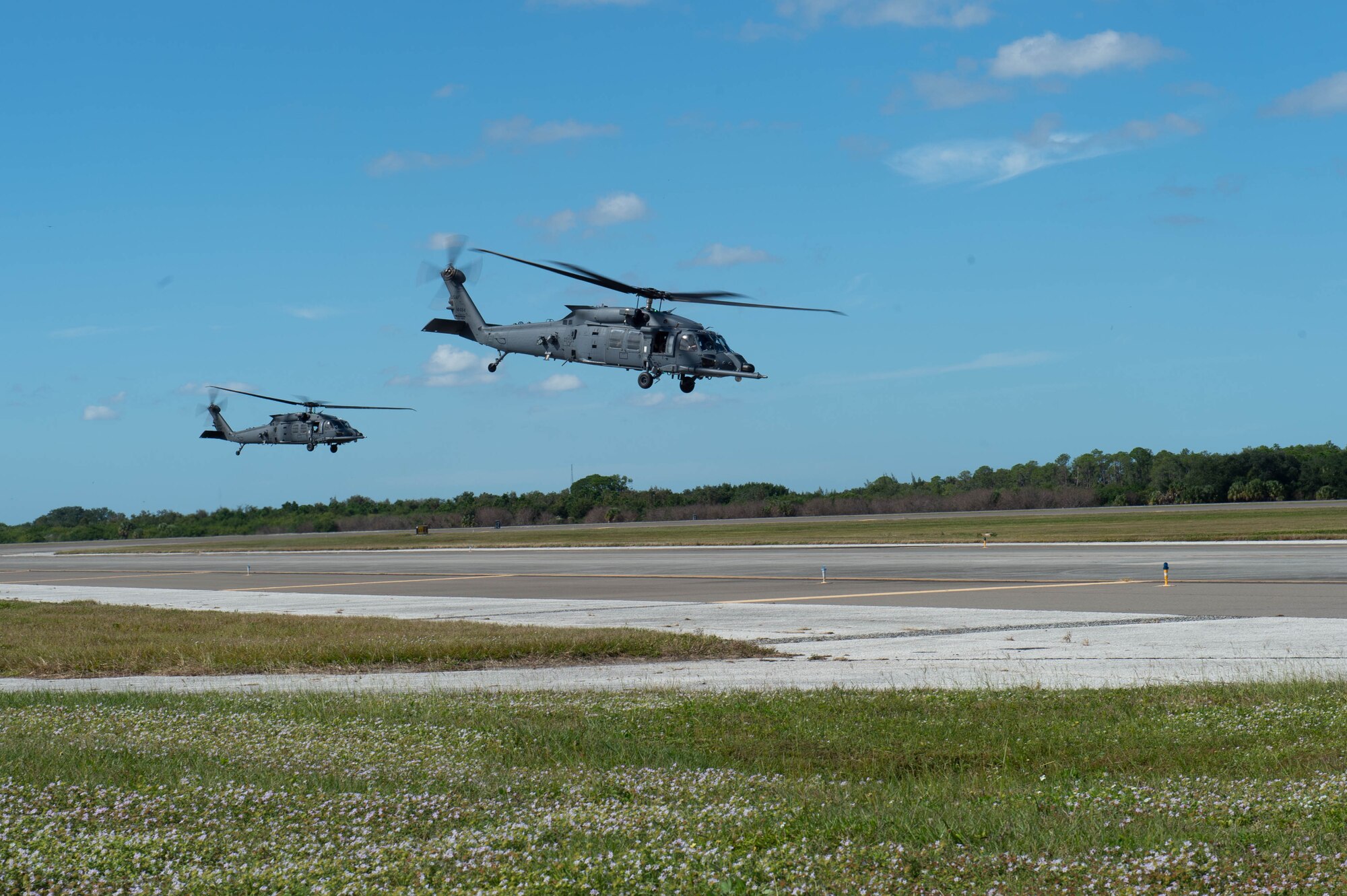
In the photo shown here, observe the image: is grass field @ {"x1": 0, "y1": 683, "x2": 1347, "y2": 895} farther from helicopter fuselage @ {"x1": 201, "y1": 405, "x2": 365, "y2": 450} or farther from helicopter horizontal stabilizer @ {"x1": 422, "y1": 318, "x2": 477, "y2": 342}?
helicopter fuselage @ {"x1": 201, "y1": 405, "x2": 365, "y2": 450}

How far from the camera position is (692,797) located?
7.33 meters

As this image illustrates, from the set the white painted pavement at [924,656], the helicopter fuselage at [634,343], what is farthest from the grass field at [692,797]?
the helicopter fuselage at [634,343]

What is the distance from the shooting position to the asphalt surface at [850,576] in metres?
23.9

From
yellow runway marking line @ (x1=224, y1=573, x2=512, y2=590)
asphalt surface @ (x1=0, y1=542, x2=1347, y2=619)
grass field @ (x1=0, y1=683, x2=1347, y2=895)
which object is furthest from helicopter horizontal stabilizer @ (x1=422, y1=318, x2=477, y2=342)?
grass field @ (x1=0, y1=683, x2=1347, y2=895)

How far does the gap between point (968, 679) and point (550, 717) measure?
4.80 meters

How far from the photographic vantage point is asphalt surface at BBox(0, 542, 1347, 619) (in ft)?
78.3

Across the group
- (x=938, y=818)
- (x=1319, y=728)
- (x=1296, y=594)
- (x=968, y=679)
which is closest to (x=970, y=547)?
(x=1296, y=594)

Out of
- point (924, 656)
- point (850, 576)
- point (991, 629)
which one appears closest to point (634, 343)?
point (850, 576)

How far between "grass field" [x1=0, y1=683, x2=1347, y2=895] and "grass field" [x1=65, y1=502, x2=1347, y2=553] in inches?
1538

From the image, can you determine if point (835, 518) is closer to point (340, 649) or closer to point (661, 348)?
point (661, 348)

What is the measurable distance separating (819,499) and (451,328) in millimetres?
54924

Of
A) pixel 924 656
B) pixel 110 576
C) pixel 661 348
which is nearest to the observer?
pixel 924 656

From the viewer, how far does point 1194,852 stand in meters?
5.80

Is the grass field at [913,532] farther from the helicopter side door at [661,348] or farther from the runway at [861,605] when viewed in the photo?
the helicopter side door at [661,348]
